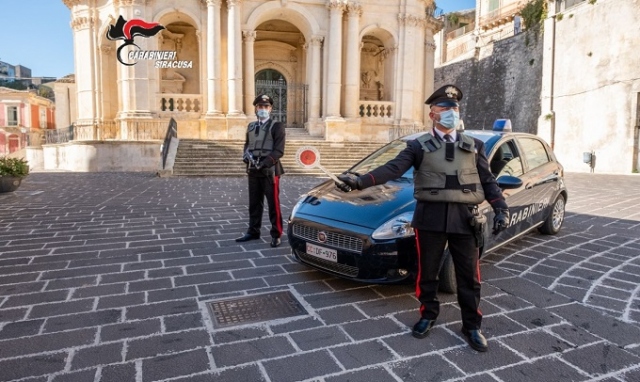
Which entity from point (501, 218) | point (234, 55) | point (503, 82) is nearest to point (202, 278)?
point (501, 218)

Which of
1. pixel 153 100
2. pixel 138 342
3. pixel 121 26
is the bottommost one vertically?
pixel 138 342

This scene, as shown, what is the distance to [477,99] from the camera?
33.3 metres

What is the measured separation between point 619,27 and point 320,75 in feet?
45.4

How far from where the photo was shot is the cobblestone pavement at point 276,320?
2883 millimetres

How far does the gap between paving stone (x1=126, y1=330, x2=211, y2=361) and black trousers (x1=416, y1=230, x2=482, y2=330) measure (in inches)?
66.8

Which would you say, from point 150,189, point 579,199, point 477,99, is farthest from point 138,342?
point 477,99

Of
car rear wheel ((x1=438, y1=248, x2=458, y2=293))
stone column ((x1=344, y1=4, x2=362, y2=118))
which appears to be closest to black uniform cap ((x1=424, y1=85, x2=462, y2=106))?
car rear wheel ((x1=438, y1=248, x2=458, y2=293))

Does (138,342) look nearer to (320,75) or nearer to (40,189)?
(40,189)

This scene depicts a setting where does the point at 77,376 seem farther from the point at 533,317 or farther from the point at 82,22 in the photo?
the point at 82,22

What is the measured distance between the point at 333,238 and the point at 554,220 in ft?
13.6

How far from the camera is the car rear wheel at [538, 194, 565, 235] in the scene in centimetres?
644

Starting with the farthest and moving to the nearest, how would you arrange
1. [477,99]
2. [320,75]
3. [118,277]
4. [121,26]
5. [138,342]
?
[477,99]
[320,75]
[121,26]
[118,277]
[138,342]

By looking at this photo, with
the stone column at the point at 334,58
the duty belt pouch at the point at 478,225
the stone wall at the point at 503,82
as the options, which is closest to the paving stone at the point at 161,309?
the duty belt pouch at the point at 478,225

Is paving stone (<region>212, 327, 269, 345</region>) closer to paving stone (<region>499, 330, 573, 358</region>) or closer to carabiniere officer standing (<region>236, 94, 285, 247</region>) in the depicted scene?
paving stone (<region>499, 330, 573, 358</region>)
